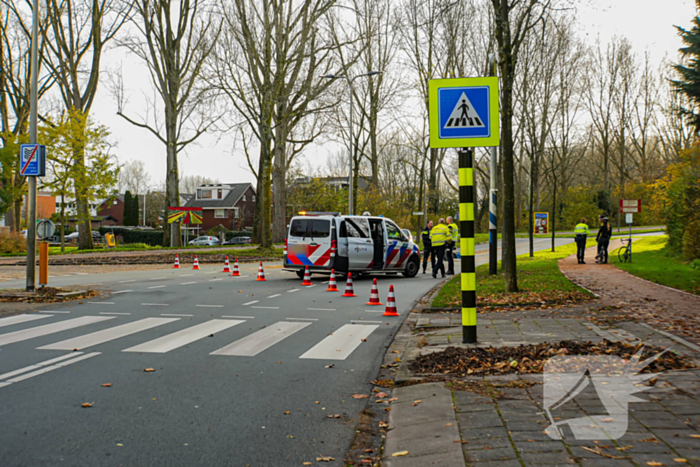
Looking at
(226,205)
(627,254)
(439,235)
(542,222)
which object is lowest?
(627,254)

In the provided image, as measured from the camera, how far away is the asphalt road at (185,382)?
3.99 m

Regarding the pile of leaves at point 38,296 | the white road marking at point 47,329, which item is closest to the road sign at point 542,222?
the pile of leaves at point 38,296

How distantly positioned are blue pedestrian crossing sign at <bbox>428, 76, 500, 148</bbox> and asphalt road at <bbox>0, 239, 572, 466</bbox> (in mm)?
2813

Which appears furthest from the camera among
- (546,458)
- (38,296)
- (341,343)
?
(38,296)

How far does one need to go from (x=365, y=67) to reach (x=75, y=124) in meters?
17.3

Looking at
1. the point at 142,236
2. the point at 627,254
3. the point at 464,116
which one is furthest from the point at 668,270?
the point at 142,236

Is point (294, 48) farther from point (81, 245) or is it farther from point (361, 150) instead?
point (81, 245)

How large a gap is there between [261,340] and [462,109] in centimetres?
398

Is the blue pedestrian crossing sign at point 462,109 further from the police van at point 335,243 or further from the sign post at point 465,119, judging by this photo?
the police van at point 335,243

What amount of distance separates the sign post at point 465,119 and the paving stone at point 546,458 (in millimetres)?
3460

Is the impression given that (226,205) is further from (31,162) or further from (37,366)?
(37,366)

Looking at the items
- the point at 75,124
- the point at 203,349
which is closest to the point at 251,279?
the point at 203,349

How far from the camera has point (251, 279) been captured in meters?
17.7

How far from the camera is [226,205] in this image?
76.9m
